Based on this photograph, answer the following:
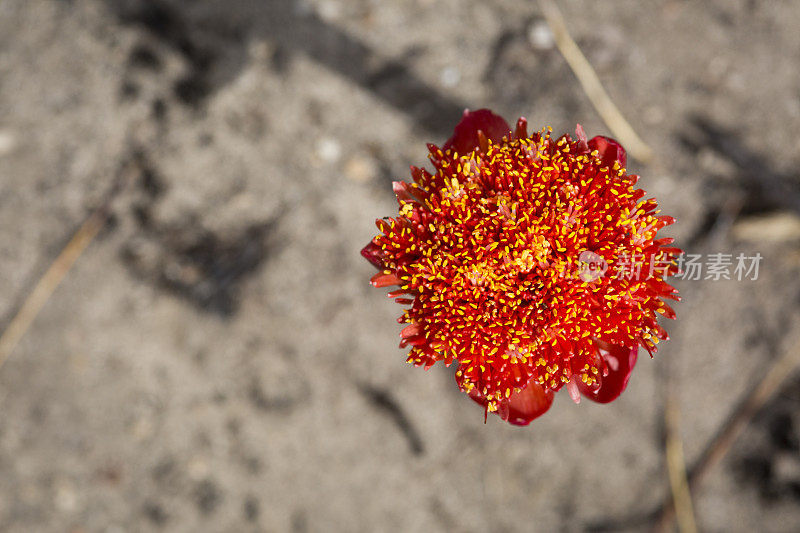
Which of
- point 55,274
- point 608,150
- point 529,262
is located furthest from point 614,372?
point 55,274

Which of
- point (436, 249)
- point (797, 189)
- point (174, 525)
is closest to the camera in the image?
point (436, 249)

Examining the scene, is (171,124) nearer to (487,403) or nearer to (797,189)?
(487,403)

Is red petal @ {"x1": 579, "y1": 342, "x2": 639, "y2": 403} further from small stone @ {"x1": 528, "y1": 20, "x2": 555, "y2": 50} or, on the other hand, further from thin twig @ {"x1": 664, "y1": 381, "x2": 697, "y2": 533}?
small stone @ {"x1": 528, "y1": 20, "x2": 555, "y2": 50}

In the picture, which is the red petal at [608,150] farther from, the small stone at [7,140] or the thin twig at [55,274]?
the small stone at [7,140]

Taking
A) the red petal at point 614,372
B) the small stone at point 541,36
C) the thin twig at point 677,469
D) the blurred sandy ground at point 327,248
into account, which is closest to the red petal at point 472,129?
the red petal at point 614,372

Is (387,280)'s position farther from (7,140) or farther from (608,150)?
(7,140)

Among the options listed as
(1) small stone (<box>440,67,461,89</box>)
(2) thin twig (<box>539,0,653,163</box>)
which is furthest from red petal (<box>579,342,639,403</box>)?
(1) small stone (<box>440,67,461,89</box>)

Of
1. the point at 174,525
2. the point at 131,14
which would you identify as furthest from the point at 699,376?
the point at 131,14
